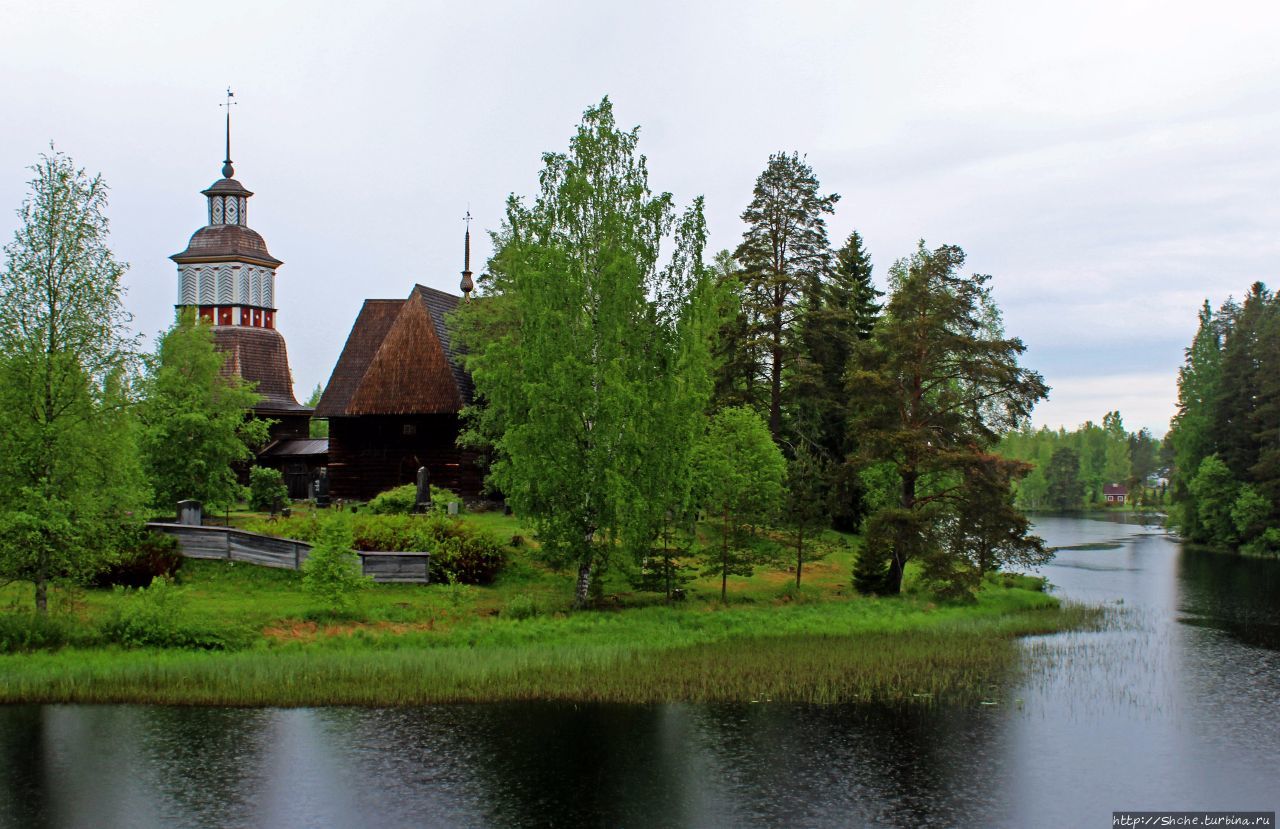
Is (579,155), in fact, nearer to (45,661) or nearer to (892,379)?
(892,379)

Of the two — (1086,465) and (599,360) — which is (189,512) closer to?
(599,360)

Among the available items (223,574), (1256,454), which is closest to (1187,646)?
(223,574)

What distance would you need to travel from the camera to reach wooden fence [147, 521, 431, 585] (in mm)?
28391

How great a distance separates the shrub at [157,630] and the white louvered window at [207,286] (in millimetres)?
38394

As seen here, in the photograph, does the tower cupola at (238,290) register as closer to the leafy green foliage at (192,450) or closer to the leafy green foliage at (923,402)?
the leafy green foliage at (192,450)

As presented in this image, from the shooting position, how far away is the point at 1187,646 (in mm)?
27609

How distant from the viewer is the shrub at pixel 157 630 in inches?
866

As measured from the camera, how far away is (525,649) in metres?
22.9

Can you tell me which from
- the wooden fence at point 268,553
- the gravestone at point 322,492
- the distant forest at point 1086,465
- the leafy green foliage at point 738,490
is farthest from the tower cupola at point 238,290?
the distant forest at point 1086,465

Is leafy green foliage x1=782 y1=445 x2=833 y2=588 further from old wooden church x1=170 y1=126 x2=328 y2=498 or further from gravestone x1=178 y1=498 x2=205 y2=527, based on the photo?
old wooden church x1=170 y1=126 x2=328 y2=498

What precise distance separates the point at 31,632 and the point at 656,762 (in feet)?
46.1

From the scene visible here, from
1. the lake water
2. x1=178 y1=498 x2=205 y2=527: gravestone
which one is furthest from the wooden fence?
the lake water

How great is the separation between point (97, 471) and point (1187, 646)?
27.8 m

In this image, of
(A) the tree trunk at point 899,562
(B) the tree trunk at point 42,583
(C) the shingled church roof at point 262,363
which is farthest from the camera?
(C) the shingled church roof at point 262,363
